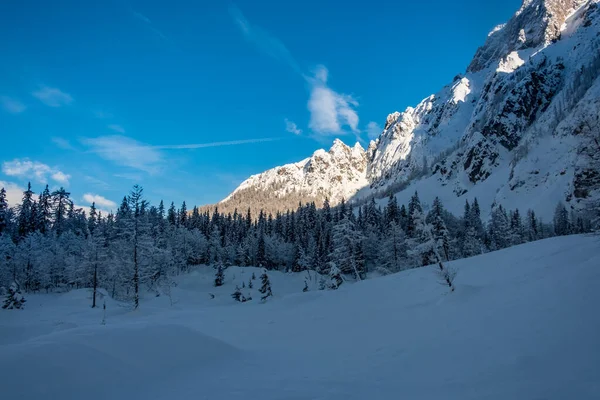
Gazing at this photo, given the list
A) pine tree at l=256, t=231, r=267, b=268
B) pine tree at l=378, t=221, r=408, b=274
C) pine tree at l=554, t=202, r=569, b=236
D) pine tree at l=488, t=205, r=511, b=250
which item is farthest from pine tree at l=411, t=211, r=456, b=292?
pine tree at l=554, t=202, r=569, b=236

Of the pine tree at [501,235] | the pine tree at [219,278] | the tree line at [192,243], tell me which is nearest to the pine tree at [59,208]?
the tree line at [192,243]

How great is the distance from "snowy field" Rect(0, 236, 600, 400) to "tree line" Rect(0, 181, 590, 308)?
5.85 metres

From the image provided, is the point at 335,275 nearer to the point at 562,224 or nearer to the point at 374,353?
the point at 374,353

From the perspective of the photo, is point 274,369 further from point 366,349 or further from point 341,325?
point 341,325

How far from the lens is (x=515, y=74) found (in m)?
199

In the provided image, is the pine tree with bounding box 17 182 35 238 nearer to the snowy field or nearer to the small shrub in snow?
the small shrub in snow

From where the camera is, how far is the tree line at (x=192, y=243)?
140 feet

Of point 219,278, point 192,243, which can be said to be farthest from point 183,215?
point 219,278

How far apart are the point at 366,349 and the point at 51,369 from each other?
1131 centimetres

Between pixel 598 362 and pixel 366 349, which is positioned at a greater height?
pixel 598 362

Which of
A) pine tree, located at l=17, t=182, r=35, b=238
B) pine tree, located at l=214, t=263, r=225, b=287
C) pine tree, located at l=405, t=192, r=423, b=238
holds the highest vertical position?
pine tree, located at l=17, t=182, r=35, b=238

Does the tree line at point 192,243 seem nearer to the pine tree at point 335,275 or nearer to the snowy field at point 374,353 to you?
the pine tree at point 335,275

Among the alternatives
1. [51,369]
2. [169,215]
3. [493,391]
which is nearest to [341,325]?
[493,391]

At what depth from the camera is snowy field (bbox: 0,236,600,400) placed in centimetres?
769
